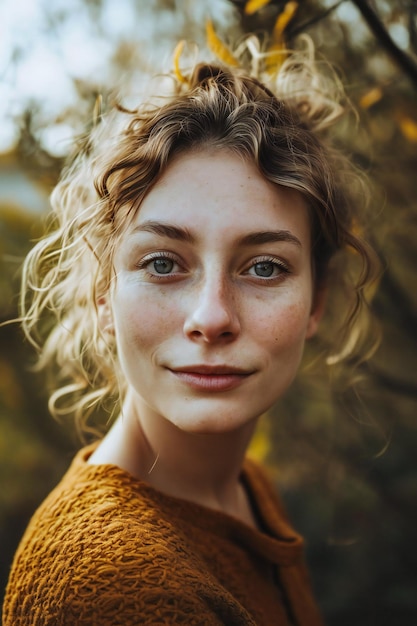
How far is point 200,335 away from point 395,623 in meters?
1.66

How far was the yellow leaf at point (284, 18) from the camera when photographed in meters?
1.65

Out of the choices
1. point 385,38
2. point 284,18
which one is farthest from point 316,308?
point 284,18

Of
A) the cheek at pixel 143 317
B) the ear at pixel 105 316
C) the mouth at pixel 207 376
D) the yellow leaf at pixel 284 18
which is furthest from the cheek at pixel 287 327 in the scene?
the yellow leaf at pixel 284 18

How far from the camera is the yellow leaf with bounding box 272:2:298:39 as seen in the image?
1.65 meters

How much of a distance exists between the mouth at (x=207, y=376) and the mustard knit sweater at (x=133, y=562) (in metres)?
0.28

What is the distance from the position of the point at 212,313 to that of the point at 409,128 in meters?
1.08

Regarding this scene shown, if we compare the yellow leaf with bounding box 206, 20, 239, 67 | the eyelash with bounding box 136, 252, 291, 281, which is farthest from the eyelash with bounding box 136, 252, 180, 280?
the yellow leaf with bounding box 206, 20, 239, 67

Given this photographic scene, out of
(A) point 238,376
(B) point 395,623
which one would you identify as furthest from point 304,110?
(B) point 395,623

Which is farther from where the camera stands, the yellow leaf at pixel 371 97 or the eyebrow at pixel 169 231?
the yellow leaf at pixel 371 97

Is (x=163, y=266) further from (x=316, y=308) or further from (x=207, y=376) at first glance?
(x=316, y=308)

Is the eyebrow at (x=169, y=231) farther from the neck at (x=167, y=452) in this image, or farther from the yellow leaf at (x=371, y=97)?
the yellow leaf at (x=371, y=97)

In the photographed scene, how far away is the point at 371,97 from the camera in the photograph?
185 centimetres

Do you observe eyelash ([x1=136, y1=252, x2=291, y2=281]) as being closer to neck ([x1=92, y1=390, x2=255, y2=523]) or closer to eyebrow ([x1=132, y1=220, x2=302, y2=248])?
eyebrow ([x1=132, y1=220, x2=302, y2=248])

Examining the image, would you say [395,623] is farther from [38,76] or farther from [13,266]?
[38,76]
